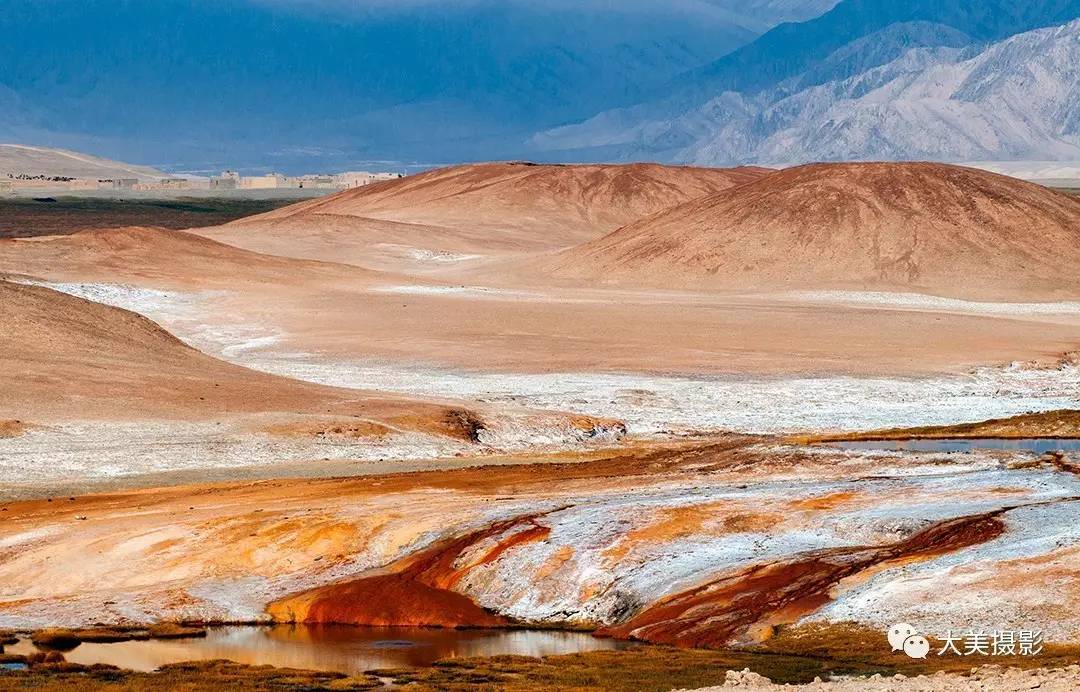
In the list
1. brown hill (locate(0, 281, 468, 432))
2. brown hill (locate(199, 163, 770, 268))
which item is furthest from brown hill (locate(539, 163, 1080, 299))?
brown hill (locate(0, 281, 468, 432))

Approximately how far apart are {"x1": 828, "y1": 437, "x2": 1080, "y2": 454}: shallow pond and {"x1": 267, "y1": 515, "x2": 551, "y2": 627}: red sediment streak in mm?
13016

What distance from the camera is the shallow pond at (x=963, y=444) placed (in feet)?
129

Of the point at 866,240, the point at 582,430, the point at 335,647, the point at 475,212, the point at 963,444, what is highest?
the point at 475,212

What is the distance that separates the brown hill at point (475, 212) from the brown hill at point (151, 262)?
17.8 m

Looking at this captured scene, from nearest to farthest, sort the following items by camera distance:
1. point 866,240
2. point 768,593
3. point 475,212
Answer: point 768,593, point 866,240, point 475,212

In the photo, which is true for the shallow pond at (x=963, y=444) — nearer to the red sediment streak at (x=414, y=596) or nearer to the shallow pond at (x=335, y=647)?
the red sediment streak at (x=414, y=596)

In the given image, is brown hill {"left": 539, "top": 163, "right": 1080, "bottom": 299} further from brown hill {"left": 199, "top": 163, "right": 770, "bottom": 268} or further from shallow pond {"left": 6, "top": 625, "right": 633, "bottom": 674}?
shallow pond {"left": 6, "top": 625, "right": 633, "bottom": 674}

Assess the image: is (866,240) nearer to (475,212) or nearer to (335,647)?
(475,212)

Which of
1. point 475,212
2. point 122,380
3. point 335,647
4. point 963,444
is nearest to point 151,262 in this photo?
point 122,380

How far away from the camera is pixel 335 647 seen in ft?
80.6

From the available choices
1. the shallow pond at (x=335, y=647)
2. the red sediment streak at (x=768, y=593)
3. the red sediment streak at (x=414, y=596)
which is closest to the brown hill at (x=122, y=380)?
the red sediment streak at (x=414, y=596)

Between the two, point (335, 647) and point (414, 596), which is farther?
point (414, 596)

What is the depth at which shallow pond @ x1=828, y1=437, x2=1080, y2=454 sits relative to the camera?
1548 inches

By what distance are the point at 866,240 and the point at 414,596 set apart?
72685 millimetres
